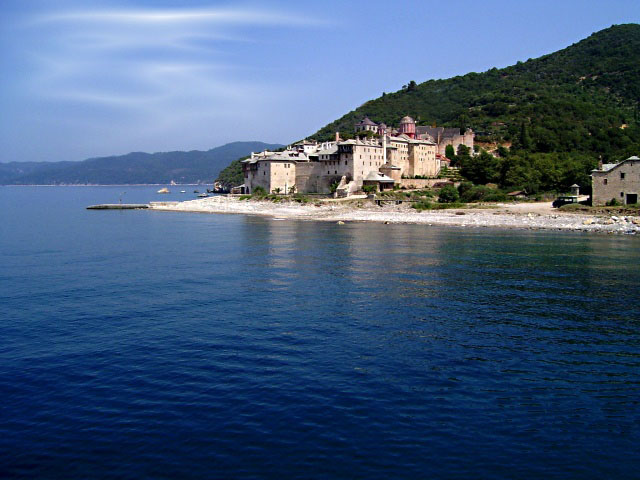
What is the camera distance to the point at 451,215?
54750 millimetres

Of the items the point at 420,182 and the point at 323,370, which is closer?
the point at 323,370

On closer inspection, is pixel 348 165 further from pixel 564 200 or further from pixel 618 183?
pixel 618 183

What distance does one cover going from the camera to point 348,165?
70250mm

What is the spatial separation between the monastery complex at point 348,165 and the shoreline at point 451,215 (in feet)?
18.3

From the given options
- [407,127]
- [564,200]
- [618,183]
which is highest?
[407,127]

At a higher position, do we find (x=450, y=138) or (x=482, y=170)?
(x=450, y=138)

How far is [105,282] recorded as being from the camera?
26.3 metres

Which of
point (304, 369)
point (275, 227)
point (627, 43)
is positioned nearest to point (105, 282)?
point (304, 369)

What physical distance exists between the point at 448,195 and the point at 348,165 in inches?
554

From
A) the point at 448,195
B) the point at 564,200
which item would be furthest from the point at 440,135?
the point at 564,200

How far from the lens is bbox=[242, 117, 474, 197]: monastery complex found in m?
70.1

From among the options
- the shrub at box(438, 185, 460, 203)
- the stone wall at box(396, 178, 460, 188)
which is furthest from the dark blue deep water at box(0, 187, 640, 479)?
the stone wall at box(396, 178, 460, 188)

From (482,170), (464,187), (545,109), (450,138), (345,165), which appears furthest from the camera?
(545,109)

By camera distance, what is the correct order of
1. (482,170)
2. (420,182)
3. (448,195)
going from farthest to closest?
(420,182)
(482,170)
(448,195)
